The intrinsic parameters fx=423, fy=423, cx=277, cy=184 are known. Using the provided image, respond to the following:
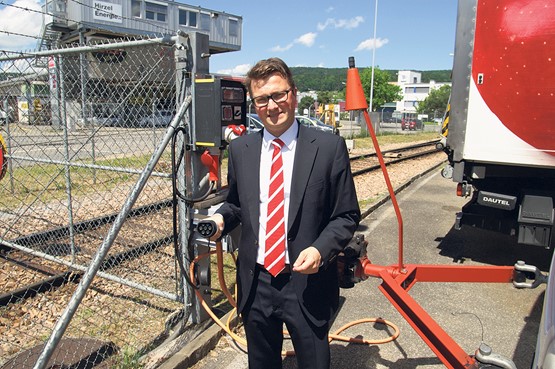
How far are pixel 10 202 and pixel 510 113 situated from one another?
30.2ft

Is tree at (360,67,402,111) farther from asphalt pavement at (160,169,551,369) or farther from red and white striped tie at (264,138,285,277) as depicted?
red and white striped tie at (264,138,285,277)

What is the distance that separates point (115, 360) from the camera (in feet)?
11.2

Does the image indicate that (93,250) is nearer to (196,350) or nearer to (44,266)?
(44,266)

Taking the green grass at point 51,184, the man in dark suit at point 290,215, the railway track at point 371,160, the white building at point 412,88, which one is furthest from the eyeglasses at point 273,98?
the white building at point 412,88

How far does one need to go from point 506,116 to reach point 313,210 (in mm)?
3959

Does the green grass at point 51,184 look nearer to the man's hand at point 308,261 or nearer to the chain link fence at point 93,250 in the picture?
the chain link fence at point 93,250

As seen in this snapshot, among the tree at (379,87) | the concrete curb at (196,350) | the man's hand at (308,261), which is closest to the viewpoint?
the man's hand at (308,261)

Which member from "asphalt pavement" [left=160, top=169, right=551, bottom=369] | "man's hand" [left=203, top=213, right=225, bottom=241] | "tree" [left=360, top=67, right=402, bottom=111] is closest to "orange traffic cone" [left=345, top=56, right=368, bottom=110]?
"man's hand" [left=203, top=213, right=225, bottom=241]

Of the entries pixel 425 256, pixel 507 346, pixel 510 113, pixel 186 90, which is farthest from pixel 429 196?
pixel 186 90

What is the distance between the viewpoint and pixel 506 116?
16.5ft

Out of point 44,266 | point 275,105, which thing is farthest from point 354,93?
point 44,266

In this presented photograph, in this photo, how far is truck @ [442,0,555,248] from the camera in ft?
15.5

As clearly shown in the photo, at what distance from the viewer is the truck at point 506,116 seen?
185 inches

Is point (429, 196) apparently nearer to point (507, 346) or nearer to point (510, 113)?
point (510, 113)
